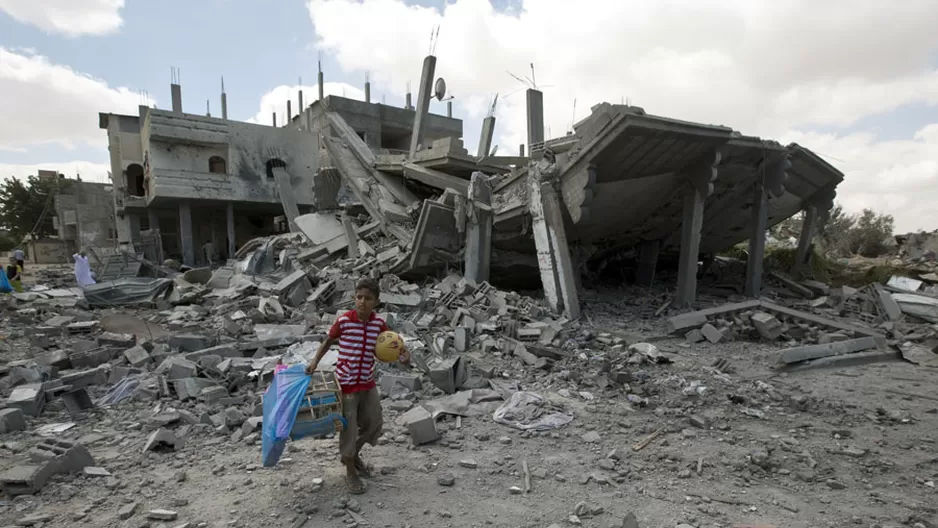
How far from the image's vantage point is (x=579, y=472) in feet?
11.7

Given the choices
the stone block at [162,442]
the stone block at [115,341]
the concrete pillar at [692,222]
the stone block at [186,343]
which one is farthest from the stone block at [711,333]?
the stone block at [115,341]

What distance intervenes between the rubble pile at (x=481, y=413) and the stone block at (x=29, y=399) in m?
0.02

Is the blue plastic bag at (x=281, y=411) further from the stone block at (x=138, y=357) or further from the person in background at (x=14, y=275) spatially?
the person in background at (x=14, y=275)

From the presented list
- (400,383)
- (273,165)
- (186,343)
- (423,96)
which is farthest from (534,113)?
(273,165)

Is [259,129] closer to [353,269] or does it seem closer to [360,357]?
[353,269]

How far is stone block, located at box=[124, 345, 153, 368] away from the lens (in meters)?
6.18

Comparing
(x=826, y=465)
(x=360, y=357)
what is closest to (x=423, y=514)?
(x=360, y=357)

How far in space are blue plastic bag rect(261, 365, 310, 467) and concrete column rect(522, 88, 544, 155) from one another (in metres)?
9.53

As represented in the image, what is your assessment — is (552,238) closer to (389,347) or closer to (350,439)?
(389,347)

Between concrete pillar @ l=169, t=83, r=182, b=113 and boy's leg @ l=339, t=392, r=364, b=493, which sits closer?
boy's leg @ l=339, t=392, r=364, b=493

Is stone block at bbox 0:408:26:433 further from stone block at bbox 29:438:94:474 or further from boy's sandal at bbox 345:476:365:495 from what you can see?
boy's sandal at bbox 345:476:365:495

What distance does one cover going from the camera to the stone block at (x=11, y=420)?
14.1ft

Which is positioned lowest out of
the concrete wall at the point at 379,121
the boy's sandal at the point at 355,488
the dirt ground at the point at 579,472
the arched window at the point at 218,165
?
the dirt ground at the point at 579,472

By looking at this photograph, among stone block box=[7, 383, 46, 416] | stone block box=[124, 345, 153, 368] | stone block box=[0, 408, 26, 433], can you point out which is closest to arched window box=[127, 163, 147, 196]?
stone block box=[124, 345, 153, 368]
